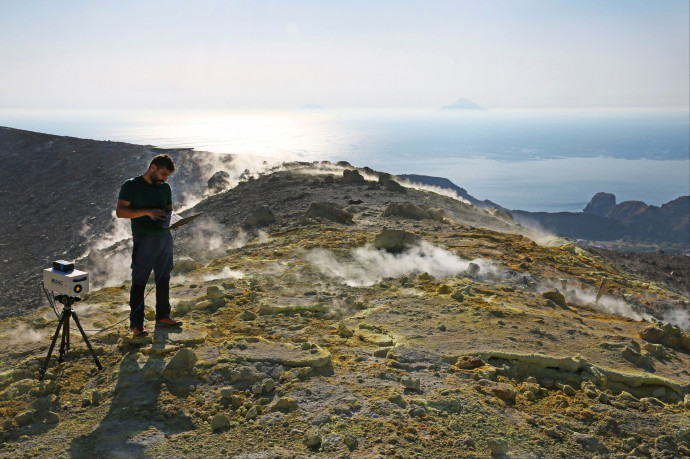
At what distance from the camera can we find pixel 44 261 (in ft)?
63.2

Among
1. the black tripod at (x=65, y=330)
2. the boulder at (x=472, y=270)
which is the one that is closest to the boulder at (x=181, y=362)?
the black tripod at (x=65, y=330)

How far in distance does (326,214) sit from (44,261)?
42.8ft

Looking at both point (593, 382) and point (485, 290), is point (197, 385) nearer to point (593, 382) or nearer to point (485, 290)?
point (593, 382)

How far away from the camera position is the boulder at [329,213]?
11945 millimetres

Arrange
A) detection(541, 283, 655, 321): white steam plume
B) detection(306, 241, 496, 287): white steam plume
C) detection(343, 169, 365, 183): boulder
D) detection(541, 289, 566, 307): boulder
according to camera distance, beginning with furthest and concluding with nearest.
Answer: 1. detection(343, 169, 365, 183): boulder
2. detection(541, 283, 655, 321): white steam plume
3. detection(306, 241, 496, 287): white steam plume
4. detection(541, 289, 566, 307): boulder

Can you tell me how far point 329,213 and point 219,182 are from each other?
1155 centimetres

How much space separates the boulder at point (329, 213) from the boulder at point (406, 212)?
3.64 ft

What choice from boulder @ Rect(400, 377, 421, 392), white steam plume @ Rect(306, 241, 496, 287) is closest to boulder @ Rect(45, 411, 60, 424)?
boulder @ Rect(400, 377, 421, 392)

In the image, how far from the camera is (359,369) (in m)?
4.50

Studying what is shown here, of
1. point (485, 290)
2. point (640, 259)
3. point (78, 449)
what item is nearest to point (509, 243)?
point (485, 290)

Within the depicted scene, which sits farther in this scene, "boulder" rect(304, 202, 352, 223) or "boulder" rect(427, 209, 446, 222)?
"boulder" rect(427, 209, 446, 222)

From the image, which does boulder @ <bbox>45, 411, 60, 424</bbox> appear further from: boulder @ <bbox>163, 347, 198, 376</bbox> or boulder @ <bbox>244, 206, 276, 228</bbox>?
boulder @ <bbox>244, 206, 276, 228</bbox>

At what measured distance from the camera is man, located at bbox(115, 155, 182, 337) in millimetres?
4688

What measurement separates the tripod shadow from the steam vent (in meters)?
0.01
